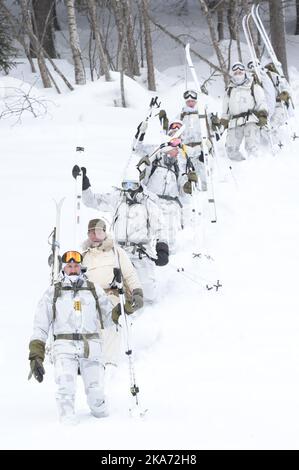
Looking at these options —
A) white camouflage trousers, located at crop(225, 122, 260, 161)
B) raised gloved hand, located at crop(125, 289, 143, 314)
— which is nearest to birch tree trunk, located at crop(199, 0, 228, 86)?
white camouflage trousers, located at crop(225, 122, 260, 161)

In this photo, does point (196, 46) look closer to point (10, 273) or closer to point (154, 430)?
point (10, 273)

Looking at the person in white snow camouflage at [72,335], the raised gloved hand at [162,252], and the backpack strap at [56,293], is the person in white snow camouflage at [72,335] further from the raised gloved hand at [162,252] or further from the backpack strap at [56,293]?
the raised gloved hand at [162,252]

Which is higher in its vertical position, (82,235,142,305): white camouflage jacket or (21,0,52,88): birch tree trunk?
(21,0,52,88): birch tree trunk

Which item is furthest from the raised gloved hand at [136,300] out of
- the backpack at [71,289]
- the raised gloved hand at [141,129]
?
the raised gloved hand at [141,129]

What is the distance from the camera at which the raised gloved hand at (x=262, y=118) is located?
14.5 m

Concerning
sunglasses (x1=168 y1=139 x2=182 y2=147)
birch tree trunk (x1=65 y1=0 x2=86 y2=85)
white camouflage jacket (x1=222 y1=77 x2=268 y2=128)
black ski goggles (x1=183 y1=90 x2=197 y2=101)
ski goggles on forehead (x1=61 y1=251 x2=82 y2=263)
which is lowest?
ski goggles on forehead (x1=61 y1=251 x2=82 y2=263)

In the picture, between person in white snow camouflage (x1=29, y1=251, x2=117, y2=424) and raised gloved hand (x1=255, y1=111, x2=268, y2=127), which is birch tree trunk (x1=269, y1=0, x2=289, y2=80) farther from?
person in white snow camouflage (x1=29, y1=251, x2=117, y2=424)

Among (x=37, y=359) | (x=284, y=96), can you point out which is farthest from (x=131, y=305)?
(x=284, y=96)

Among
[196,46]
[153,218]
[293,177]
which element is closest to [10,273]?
[153,218]

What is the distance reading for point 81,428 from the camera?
660 cm

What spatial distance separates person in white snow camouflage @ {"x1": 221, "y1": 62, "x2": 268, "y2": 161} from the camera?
14773mm

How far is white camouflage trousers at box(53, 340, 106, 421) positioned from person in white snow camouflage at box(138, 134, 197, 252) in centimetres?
437

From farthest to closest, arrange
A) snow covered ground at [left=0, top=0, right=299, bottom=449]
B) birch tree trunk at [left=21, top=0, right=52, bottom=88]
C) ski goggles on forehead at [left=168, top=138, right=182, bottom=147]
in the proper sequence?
birch tree trunk at [left=21, top=0, right=52, bottom=88], ski goggles on forehead at [left=168, top=138, right=182, bottom=147], snow covered ground at [left=0, top=0, right=299, bottom=449]

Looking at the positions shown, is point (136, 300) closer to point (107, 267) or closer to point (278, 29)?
point (107, 267)
